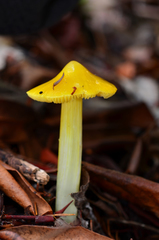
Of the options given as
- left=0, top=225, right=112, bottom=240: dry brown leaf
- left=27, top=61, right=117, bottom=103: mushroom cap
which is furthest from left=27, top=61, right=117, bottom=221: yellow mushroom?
left=0, top=225, right=112, bottom=240: dry brown leaf

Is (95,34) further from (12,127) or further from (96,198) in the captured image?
(96,198)

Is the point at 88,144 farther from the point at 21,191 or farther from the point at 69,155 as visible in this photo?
the point at 21,191

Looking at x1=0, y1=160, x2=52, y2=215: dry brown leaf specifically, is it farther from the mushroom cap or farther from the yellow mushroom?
the mushroom cap

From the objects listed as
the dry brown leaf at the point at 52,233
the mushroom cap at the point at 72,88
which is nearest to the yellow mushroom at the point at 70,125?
the mushroom cap at the point at 72,88

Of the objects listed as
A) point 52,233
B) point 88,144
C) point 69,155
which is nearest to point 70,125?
point 69,155

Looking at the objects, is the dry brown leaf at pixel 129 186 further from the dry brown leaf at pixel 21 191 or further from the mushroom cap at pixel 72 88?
the mushroom cap at pixel 72 88

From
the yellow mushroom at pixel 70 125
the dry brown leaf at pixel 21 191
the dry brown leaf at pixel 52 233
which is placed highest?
the yellow mushroom at pixel 70 125
